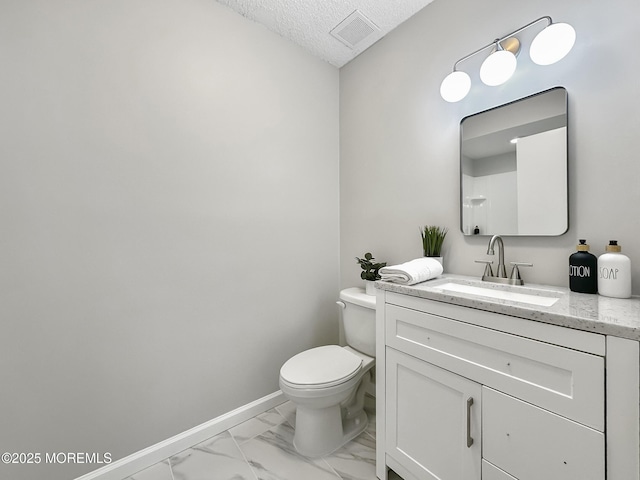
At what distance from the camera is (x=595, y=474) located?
0.67m

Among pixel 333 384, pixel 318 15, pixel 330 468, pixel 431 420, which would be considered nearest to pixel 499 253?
pixel 431 420

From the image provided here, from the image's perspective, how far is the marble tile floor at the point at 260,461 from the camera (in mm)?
1269

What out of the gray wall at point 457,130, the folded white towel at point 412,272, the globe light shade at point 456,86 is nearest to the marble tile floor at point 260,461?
the folded white towel at point 412,272

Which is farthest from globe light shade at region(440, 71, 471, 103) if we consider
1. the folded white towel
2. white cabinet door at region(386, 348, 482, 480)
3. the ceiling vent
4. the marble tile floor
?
the marble tile floor

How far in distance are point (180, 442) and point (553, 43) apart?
2459 millimetres

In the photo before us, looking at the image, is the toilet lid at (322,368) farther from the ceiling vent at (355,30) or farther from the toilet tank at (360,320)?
the ceiling vent at (355,30)

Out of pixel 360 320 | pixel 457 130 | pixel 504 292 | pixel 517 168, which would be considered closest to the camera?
pixel 504 292

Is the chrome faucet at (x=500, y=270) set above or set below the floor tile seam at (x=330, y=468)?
above

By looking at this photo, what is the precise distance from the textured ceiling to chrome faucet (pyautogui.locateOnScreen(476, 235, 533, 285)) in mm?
1404

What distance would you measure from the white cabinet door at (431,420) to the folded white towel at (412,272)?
0.31 metres

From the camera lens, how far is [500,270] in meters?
Result: 1.25

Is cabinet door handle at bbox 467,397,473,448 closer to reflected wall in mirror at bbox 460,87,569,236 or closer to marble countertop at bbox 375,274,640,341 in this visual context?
marble countertop at bbox 375,274,640,341

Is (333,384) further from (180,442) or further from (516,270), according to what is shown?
(516,270)

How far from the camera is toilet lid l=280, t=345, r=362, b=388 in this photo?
51.9 inches
